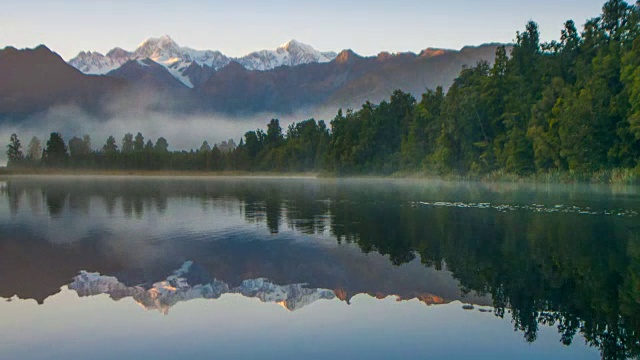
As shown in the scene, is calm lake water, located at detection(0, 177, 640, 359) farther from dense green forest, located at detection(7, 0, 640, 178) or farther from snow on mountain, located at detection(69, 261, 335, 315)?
dense green forest, located at detection(7, 0, 640, 178)

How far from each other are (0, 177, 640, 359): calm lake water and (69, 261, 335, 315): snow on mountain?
0.06 metres

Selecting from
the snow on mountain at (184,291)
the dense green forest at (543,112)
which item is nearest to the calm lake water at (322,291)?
the snow on mountain at (184,291)

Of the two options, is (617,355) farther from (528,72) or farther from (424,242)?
(528,72)

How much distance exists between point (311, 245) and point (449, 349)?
15277mm

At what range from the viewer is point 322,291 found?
18578mm

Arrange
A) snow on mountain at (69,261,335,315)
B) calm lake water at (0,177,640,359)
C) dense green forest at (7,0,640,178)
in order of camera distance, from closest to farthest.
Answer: calm lake water at (0,177,640,359) < snow on mountain at (69,261,335,315) < dense green forest at (7,0,640,178)

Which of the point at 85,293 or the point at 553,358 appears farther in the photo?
the point at 85,293

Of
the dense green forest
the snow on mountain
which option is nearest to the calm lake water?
the snow on mountain

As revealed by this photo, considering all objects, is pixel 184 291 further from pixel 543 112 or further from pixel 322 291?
pixel 543 112

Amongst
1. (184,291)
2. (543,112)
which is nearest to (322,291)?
(184,291)

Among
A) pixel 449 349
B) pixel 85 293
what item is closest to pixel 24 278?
pixel 85 293

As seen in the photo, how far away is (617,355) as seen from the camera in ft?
40.5

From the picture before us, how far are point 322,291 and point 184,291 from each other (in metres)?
4.21

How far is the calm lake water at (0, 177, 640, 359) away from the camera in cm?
1341
